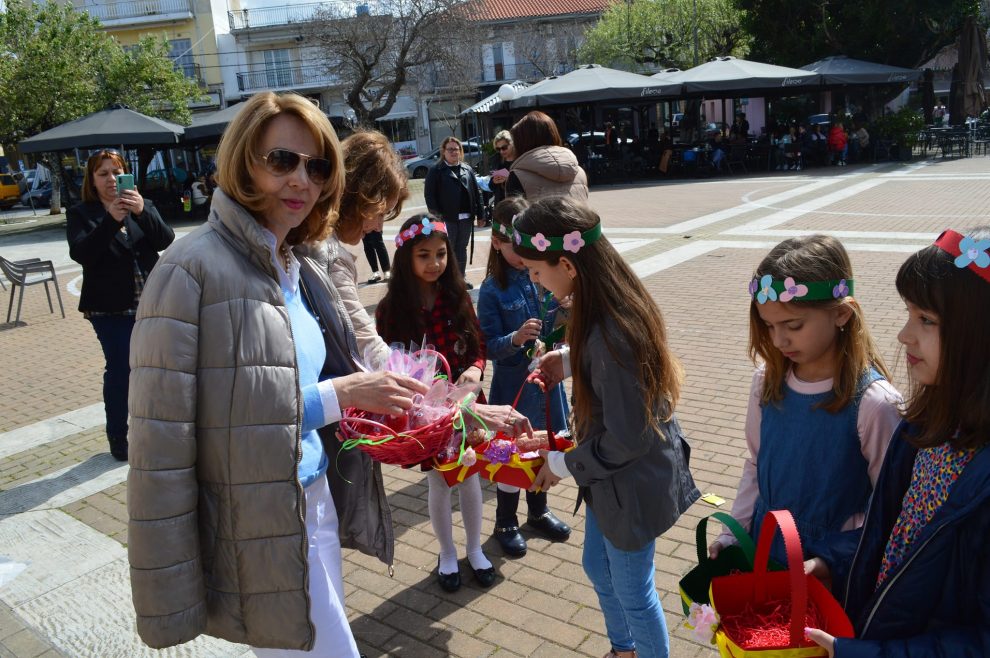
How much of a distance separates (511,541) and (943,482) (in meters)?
2.50

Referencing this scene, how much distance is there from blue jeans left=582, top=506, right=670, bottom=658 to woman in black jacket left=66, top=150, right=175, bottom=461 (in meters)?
3.84

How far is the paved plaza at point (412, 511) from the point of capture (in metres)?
3.31

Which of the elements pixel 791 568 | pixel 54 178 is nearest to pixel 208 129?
pixel 54 178

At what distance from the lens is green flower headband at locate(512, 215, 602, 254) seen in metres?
2.33

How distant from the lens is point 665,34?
41.4 meters

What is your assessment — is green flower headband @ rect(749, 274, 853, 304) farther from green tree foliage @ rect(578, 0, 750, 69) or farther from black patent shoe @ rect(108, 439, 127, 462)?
green tree foliage @ rect(578, 0, 750, 69)

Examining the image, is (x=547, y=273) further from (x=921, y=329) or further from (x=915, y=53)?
(x=915, y=53)

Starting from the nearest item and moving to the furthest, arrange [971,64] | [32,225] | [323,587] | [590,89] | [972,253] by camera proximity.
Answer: [972,253] < [323,587] < [590,89] < [32,225] < [971,64]

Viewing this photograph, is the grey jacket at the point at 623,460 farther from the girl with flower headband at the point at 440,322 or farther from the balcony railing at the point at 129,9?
the balcony railing at the point at 129,9

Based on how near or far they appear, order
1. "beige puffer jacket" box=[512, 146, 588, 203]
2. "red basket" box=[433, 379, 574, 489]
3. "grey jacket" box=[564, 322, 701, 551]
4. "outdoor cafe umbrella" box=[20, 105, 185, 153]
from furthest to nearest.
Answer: "outdoor cafe umbrella" box=[20, 105, 185, 153]
"beige puffer jacket" box=[512, 146, 588, 203]
"red basket" box=[433, 379, 574, 489]
"grey jacket" box=[564, 322, 701, 551]

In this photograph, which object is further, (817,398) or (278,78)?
(278,78)

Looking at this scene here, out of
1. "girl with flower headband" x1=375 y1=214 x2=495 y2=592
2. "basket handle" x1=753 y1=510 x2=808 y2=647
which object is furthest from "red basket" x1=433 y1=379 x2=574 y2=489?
"basket handle" x1=753 y1=510 x2=808 y2=647

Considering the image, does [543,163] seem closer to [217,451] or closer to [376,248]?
[217,451]

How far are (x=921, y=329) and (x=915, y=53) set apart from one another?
30.4 meters
